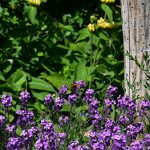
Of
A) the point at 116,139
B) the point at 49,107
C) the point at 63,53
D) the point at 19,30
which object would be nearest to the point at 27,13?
the point at 19,30

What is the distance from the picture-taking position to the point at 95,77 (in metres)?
5.64

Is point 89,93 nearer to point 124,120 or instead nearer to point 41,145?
point 124,120

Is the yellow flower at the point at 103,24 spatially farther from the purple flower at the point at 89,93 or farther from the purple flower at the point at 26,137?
the purple flower at the point at 26,137

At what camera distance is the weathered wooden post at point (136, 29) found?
4.79 m

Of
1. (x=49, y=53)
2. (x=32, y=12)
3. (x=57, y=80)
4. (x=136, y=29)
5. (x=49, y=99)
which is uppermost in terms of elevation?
(x=32, y=12)

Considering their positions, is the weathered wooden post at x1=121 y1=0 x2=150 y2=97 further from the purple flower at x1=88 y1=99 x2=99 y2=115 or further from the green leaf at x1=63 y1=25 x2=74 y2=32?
the green leaf at x1=63 y1=25 x2=74 y2=32

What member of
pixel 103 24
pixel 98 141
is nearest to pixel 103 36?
pixel 103 24

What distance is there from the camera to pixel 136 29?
4.88m

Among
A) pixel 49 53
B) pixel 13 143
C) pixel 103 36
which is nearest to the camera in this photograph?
pixel 13 143

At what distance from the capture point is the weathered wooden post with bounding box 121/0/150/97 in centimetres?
479

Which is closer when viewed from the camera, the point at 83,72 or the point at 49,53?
the point at 83,72

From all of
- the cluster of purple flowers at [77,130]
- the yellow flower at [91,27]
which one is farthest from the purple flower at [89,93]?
the yellow flower at [91,27]

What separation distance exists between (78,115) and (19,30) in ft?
6.76

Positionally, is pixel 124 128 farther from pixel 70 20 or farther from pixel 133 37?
pixel 70 20
